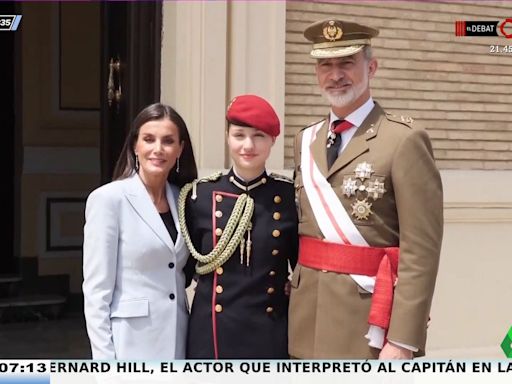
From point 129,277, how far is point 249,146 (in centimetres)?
55

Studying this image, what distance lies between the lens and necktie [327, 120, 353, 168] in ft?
7.92

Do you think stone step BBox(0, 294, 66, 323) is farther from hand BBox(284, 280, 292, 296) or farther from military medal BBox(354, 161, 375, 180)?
military medal BBox(354, 161, 375, 180)

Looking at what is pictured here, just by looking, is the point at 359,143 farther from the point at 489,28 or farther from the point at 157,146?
the point at 489,28

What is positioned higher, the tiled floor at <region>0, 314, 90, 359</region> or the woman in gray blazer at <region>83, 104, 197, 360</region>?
the woman in gray blazer at <region>83, 104, 197, 360</region>

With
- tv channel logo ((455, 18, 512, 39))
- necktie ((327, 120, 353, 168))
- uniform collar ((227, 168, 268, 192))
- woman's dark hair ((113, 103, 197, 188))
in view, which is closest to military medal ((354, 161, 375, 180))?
necktie ((327, 120, 353, 168))

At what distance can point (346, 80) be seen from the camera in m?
2.35

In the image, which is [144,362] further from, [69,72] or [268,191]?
[69,72]

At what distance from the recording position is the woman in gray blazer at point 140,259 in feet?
7.68

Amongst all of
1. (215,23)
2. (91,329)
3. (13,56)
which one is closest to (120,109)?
(215,23)

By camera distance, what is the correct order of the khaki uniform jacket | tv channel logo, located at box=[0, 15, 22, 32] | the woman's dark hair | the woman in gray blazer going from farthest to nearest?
tv channel logo, located at box=[0, 15, 22, 32], the woman's dark hair, the woman in gray blazer, the khaki uniform jacket

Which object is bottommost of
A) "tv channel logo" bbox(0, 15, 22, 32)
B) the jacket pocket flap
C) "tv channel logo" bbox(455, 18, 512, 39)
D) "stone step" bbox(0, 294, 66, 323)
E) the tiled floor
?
the tiled floor

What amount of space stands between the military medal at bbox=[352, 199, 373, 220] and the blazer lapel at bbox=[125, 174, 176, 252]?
22.8 inches

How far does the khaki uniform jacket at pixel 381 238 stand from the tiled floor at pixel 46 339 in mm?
2618

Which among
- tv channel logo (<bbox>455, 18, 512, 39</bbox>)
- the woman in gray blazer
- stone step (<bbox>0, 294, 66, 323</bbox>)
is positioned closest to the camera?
the woman in gray blazer
